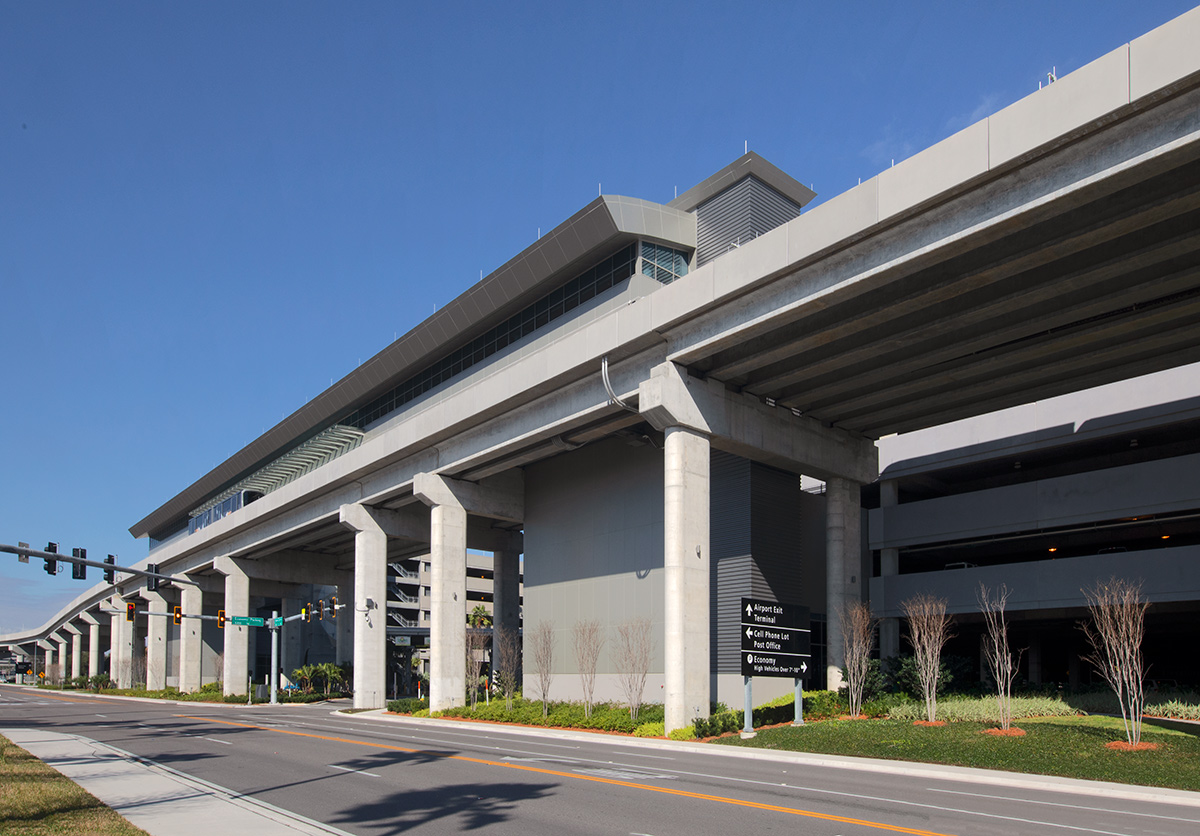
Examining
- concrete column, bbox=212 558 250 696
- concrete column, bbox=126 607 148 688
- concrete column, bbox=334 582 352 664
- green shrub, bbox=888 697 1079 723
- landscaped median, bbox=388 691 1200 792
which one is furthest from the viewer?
concrete column, bbox=126 607 148 688

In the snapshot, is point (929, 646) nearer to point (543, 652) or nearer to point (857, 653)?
point (857, 653)

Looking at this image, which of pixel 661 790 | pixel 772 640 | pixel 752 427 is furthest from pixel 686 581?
pixel 661 790

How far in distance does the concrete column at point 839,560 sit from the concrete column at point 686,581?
857 centimetres

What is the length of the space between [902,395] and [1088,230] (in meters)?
12.7

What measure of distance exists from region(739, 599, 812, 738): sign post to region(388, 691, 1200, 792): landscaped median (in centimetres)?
148

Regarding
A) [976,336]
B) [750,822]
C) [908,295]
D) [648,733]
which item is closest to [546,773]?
[750,822]

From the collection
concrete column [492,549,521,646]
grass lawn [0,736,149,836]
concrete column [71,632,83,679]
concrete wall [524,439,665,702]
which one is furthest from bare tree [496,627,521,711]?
concrete column [71,632,83,679]

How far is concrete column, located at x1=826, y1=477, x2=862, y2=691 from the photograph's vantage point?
120 feet

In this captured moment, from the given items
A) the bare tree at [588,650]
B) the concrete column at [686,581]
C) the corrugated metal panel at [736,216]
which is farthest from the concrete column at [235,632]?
the concrete column at [686,581]

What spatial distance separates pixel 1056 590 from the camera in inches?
1438

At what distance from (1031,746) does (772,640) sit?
889cm

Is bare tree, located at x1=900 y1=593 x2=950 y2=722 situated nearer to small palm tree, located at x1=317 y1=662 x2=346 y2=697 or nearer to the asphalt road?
the asphalt road

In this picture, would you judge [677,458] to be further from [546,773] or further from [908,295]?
[546,773]

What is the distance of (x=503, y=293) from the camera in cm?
4844
